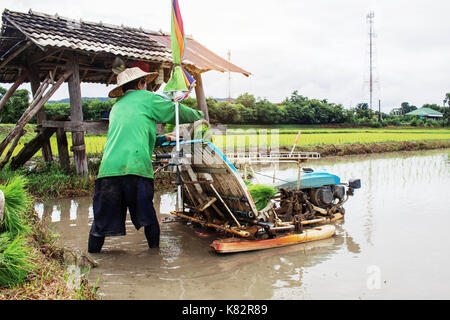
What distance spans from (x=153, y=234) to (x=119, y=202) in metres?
0.52

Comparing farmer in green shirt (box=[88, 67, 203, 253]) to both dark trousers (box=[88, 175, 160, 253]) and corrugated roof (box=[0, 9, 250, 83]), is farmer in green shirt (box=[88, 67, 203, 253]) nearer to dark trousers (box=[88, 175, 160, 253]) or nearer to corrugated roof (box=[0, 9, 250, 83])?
dark trousers (box=[88, 175, 160, 253])

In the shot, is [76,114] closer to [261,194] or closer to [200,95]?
[200,95]

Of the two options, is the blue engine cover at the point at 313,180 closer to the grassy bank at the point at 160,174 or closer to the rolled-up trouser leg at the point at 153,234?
the grassy bank at the point at 160,174

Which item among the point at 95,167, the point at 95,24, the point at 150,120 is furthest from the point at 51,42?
the point at 150,120

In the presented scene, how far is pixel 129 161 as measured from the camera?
3752 millimetres

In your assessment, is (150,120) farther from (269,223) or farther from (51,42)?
(51,42)

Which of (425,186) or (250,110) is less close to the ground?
(250,110)

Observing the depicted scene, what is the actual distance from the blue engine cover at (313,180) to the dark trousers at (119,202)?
183 cm

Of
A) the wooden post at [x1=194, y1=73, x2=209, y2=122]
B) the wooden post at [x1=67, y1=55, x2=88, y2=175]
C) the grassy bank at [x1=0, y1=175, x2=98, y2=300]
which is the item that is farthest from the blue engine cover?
the wooden post at [x1=194, y1=73, x2=209, y2=122]

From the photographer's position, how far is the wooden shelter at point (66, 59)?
7020 mm

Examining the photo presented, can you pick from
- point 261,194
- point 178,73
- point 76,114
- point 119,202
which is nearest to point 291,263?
point 261,194

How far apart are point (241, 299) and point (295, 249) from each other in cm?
150

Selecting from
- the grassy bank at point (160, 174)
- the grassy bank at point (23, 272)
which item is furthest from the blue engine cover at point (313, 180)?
the grassy bank at point (23, 272)
